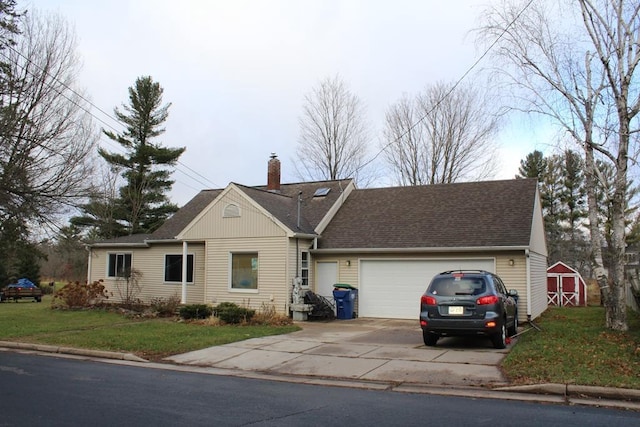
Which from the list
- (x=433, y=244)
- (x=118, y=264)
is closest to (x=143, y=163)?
(x=118, y=264)

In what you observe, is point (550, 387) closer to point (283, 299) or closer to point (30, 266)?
point (283, 299)

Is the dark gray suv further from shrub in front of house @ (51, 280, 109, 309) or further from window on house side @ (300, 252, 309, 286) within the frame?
shrub in front of house @ (51, 280, 109, 309)

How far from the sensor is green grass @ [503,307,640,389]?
26.9ft

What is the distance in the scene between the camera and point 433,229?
1900cm

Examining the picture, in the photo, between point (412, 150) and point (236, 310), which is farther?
point (412, 150)

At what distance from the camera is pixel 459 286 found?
1138 centimetres

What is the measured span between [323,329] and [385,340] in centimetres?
298

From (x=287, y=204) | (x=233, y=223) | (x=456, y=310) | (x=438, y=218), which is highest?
(x=287, y=204)

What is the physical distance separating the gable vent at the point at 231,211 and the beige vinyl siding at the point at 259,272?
0.92 meters

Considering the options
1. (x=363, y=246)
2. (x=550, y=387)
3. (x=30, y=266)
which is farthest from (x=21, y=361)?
(x=30, y=266)

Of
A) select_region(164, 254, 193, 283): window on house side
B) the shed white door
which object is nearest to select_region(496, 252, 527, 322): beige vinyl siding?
the shed white door

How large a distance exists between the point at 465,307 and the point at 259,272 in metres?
9.64

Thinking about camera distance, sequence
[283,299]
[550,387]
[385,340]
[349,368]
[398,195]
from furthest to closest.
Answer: [398,195]
[283,299]
[385,340]
[349,368]
[550,387]

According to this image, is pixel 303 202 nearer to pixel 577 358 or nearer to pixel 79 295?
pixel 79 295
